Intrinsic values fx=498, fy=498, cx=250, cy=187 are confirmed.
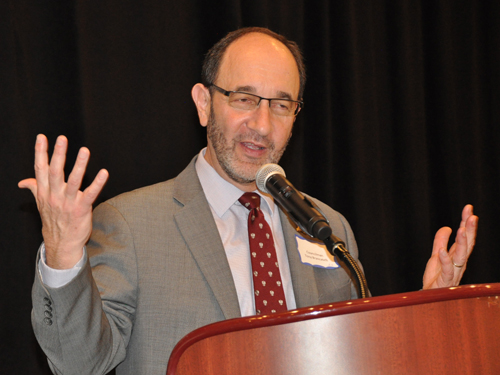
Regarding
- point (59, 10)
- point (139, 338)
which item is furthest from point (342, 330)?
point (59, 10)

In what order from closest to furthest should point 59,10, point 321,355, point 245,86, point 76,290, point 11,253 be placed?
point 321,355
point 76,290
point 245,86
point 11,253
point 59,10

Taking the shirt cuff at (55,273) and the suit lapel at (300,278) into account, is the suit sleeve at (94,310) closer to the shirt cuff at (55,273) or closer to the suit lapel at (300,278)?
the shirt cuff at (55,273)

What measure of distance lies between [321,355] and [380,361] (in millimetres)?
89

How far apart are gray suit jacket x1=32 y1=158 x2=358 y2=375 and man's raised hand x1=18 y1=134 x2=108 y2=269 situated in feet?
0.42

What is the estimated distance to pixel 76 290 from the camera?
1.17 metres

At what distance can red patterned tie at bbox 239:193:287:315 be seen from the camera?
165 centimetres

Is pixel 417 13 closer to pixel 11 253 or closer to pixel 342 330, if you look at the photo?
pixel 11 253

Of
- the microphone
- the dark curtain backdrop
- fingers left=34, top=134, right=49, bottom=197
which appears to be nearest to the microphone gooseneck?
the microphone

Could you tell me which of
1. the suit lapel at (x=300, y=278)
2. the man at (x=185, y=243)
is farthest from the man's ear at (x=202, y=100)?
the suit lapel at (x=300, y=278)

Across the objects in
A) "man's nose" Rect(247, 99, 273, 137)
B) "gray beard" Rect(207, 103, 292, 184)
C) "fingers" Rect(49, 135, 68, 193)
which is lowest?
"fingers" Rect(49, 135, 68, 193)

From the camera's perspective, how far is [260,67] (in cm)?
188

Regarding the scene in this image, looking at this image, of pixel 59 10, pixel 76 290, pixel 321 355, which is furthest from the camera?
pixel 59 10

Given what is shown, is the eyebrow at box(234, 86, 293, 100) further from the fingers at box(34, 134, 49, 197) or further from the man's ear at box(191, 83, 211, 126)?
the fingers at box(34, 134, 49, 197)

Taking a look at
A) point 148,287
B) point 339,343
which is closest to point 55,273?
point 148,287
